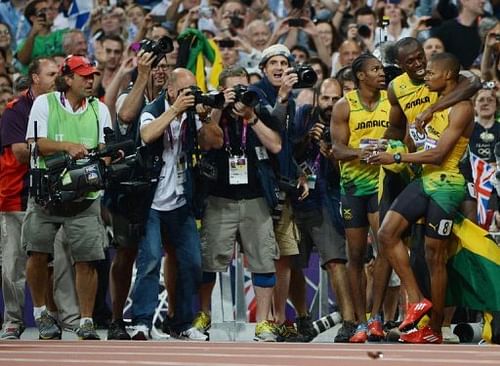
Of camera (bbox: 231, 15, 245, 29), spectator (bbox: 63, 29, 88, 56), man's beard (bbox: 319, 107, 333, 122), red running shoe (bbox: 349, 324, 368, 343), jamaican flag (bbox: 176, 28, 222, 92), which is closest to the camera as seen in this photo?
red running shoe (bbox: 349, 324, 368, 343)

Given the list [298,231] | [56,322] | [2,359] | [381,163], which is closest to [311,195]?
[298,231]

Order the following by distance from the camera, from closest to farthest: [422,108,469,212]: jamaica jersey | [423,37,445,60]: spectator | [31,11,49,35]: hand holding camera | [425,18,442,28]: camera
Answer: [422,108,469,212]: jamaica jersey
[423,37,445,60]: spectator
[425,18,442,28]: camera
[31,11,49,35]: hand holding camera

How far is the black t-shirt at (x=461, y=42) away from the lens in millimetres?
16578

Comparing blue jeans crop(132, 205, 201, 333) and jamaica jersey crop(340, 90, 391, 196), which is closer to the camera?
jamaica jersey crop(340, 90, 391, 196)

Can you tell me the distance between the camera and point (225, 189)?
12539mm

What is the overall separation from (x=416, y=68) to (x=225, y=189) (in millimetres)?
1942

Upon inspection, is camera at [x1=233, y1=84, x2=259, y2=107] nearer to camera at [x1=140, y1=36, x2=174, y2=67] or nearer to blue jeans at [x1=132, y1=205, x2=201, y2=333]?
camera at [x1=140, y1=36, x2=174, y2=67]

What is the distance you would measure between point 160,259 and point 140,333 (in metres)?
0.64

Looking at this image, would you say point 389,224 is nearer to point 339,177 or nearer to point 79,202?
point 339,177

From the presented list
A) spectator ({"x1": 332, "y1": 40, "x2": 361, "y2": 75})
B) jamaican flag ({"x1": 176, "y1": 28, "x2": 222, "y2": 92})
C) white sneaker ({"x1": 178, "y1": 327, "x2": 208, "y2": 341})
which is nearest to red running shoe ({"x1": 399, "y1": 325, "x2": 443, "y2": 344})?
white sneaker ({"x1": 178, "y1": 327, "x2": 208, "y2": 341})

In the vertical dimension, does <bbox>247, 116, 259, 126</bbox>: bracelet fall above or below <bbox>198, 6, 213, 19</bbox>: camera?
below

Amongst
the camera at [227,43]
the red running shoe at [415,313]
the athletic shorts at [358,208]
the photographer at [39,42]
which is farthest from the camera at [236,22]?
the red running shoe at [415,313]

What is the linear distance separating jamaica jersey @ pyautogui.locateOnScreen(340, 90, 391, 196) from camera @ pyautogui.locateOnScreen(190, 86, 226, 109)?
45.5 inches

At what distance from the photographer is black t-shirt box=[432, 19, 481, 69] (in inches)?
653
